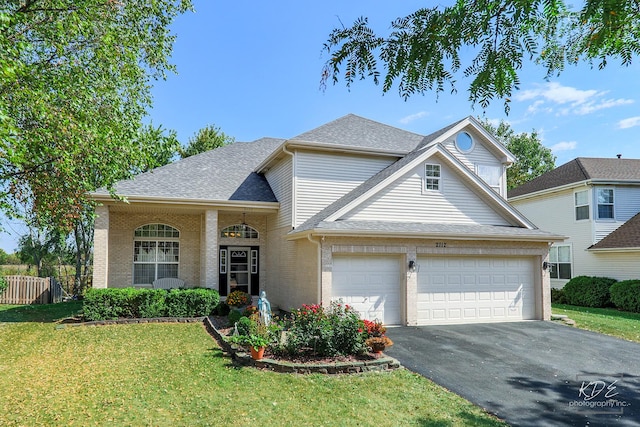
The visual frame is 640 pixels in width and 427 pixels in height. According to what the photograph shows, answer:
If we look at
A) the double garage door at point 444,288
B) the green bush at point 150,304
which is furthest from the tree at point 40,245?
the double garage door at point 444,288

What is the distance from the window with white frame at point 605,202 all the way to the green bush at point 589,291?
3.38 metres

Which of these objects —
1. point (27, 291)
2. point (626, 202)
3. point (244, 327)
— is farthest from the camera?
point (626, 202)

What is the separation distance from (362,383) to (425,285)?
20.4 ft

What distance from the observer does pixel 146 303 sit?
1311 cm

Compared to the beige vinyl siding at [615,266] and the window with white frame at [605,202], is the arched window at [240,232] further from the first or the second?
the window with white frame at [605,202]

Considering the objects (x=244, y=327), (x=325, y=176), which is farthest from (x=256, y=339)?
(x=325, y=176)

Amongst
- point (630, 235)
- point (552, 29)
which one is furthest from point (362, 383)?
point (630, 235)

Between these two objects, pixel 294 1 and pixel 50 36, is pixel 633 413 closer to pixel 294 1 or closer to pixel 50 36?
pixel 294 1

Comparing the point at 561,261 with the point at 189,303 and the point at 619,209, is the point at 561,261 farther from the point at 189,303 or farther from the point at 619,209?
the point at 189,303

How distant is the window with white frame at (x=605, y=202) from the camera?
66.6ft

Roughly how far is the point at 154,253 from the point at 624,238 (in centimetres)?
2101

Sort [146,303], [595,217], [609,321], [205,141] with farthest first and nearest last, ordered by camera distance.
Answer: [205,141] → [595,217] → [609,321] → [146,303]

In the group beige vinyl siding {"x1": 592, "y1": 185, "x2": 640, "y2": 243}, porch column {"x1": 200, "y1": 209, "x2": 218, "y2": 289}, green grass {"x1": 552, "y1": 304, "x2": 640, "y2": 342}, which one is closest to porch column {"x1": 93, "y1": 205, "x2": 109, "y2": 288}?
porch column {"x1": 200, "y1": 209, "x2": 218, "y2": 289}

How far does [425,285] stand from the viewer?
1282 centimetres
